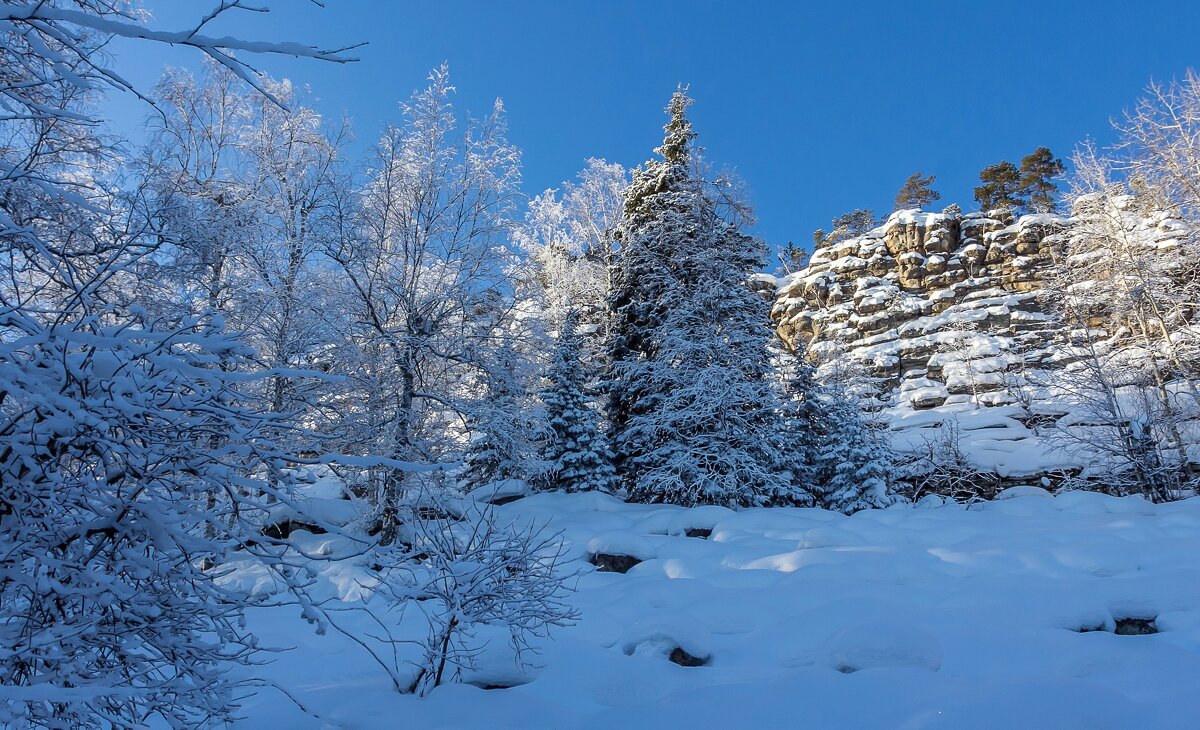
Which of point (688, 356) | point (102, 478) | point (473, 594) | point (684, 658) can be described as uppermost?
point (688, 356)

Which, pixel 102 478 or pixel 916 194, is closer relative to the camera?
pixel 102 478

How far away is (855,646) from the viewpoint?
3.66 m

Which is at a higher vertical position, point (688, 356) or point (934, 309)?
point (934, 309)

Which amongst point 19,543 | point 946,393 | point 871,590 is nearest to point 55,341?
point 19,543

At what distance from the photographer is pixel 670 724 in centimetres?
300

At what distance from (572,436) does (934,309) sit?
30.5 metres

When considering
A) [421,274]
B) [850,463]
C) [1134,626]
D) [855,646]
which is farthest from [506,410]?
[1134,626]

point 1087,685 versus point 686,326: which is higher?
point 686,326

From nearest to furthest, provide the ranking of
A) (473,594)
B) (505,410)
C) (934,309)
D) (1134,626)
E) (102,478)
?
(102,478), (473,594), (1134,626), (505,410), (934,309)

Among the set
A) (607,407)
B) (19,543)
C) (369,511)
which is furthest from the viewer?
(607,407)

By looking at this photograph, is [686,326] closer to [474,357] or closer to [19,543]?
[474,357]

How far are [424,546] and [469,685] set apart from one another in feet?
2.93

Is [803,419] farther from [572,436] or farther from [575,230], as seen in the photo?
[575,230]

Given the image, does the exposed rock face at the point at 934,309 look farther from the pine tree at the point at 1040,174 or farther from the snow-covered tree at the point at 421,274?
the snow-covered tree at the point at 421,274
